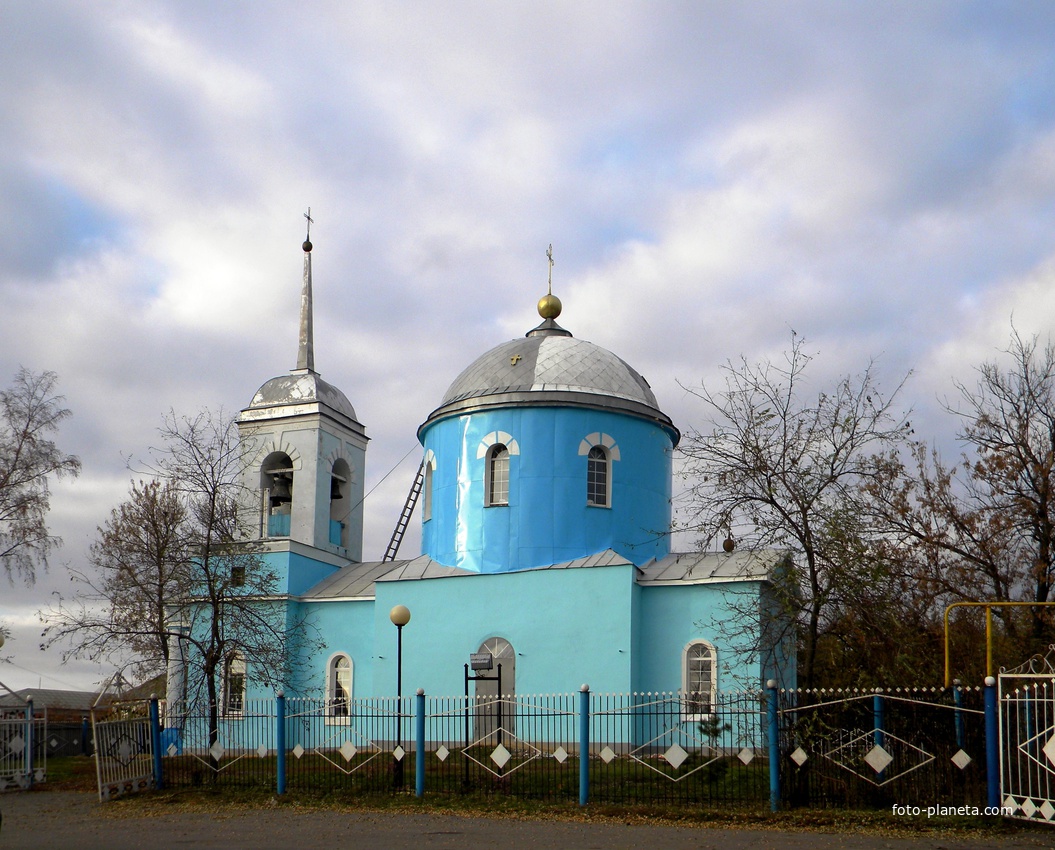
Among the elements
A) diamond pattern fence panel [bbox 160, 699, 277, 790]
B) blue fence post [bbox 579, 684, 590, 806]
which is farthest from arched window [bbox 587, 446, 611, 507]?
blue fence post [bbox 579, 684, 590, 806]

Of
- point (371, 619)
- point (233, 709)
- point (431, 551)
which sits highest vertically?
point (431, 551)

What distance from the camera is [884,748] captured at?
12.6 metres

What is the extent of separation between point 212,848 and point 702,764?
597 centimetres

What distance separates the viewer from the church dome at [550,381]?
24.2 meters

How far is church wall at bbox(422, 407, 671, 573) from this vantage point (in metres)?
23.6

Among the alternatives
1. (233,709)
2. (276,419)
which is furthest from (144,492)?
(233,709)

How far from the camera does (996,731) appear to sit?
12.0 m

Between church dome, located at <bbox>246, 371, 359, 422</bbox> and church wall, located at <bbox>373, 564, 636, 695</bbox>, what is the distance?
568cm

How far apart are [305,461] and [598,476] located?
7.39 m

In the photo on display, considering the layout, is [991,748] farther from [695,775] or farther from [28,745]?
[28,745]

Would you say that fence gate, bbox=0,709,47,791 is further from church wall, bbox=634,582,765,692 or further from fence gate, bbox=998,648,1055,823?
fence gate, bbox=998,648,1055,823

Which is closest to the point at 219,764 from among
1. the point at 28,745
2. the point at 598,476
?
the point at 28,745

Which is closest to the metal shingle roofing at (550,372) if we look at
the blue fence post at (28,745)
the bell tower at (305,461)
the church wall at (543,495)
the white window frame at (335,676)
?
the church wall at (543,495)

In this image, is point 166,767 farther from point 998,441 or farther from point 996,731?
point 998,441
